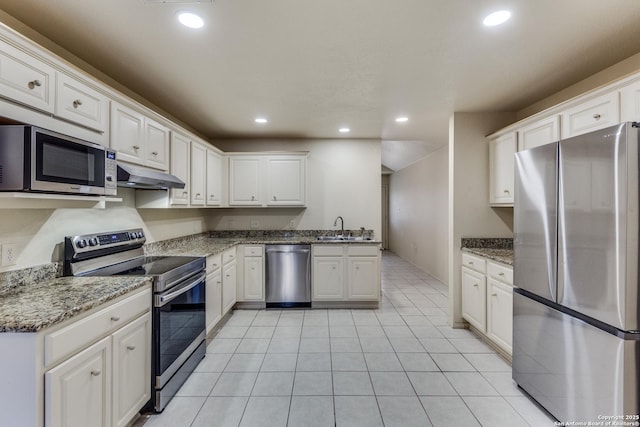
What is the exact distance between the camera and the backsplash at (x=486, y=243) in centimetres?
328

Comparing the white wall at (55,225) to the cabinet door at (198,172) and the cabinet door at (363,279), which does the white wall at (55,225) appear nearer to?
the cabinet door at (198,172)

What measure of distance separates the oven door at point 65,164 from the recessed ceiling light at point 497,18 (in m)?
2.50

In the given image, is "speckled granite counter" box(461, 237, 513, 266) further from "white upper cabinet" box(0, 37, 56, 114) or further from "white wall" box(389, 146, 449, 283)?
"white upper cabinet" box(0, 37, 56, 114)

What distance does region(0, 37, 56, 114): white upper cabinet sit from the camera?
129cm

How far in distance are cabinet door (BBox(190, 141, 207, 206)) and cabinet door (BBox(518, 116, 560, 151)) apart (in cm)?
349

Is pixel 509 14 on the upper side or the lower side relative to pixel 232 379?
upper

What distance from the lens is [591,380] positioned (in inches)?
Answer: 62.2

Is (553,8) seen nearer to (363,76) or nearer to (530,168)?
(530,168)

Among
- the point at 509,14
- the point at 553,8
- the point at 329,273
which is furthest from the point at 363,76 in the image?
the point at 329,273

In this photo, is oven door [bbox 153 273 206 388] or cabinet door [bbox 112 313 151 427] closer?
cabinet door [bbox 112 313 151 427]

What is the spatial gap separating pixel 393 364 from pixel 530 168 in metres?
1.95

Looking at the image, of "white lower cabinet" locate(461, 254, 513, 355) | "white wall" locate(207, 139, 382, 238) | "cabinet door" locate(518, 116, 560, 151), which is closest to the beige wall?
"white lower cabinet" locate(461, 254, 513, 355)

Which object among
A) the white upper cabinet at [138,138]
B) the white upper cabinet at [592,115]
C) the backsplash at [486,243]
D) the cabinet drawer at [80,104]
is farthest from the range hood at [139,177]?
the white upper cabinet at [592,115]

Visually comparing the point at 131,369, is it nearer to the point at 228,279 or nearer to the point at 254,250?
the point at 228,279
